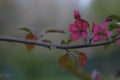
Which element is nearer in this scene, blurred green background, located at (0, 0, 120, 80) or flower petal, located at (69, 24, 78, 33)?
flower petal, located at (69, 24, 78, 33)

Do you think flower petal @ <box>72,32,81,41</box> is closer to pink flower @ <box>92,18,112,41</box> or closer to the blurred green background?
pink flower @ <box>92,18,112,41</box>

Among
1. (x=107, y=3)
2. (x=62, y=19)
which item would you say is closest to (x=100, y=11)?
(x=107, y=3)

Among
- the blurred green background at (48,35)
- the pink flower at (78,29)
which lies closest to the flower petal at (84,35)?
the pink flower at (78,29)

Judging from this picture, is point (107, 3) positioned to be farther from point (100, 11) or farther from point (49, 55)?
point (49, 55)

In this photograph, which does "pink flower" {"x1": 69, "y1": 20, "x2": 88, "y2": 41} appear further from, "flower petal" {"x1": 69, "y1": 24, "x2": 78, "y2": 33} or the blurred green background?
the blurred green background

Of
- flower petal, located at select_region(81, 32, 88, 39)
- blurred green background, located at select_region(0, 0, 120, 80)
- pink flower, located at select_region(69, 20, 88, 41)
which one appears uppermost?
blurred green background, located at select_region(0, 0, 120, 80)

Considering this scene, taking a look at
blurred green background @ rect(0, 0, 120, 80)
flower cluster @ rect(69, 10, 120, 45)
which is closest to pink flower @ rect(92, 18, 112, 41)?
flower cluster @ rect(69, 10, 120, 45)

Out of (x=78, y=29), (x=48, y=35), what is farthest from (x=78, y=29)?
(x=48, y=35)

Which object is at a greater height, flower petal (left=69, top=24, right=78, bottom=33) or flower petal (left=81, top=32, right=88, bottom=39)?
flower petal (left=69, top=24, right=78, bottom=33)

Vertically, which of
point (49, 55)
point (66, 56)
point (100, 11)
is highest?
point (100, 11)
